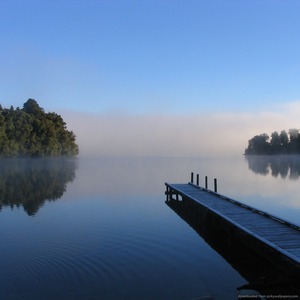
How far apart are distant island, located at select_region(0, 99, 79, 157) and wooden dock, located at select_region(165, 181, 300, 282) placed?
81.0 meters

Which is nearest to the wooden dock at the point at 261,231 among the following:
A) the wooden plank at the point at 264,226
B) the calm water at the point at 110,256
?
the wooden plank at the point at 264,226

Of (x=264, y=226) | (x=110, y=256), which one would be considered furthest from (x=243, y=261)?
(x=110, y=256)

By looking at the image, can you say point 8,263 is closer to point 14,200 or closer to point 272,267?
point 272,267

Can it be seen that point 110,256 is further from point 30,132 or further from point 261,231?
point 30,132

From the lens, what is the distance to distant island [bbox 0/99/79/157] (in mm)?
95812

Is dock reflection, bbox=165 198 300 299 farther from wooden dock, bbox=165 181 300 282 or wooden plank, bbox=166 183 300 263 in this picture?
wooden plank, bbox=166 183 300 263

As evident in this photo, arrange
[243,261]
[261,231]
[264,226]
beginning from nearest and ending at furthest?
[243,261], [261,231], [264,226]

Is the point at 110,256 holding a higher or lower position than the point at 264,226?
lower

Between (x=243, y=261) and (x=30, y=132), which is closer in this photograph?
(x=243, y=261)

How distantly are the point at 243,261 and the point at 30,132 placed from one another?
319 feet

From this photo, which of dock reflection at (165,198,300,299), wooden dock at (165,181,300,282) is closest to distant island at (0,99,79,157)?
dock reflection at (165,198,300,299)

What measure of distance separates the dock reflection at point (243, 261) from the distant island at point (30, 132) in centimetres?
7920

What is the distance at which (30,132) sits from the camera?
104m

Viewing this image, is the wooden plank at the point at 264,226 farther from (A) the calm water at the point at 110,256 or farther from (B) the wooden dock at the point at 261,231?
(A) the calm water at the point at 110,256
